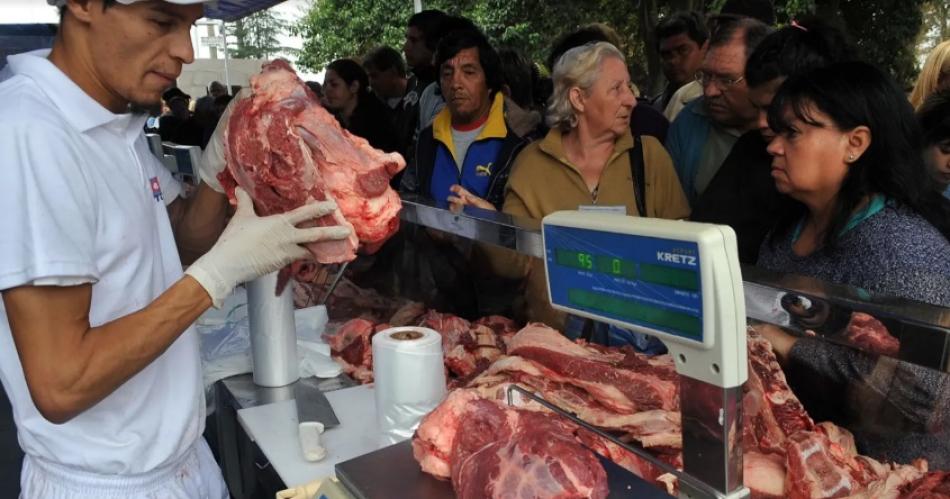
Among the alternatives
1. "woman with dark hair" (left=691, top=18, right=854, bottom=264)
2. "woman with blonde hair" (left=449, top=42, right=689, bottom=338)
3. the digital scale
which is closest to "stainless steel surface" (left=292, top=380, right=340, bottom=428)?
the digital scale

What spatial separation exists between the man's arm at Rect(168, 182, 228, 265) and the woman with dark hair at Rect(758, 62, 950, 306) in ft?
5.60

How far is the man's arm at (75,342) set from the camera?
4.45ft

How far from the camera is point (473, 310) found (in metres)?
2.67

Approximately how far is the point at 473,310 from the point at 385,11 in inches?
1219

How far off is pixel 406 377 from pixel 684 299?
0.94 m

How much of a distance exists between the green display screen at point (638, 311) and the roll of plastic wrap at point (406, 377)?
693mm

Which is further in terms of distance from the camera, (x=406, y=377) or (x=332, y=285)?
(x=332, y=285)

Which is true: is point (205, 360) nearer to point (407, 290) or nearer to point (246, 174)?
point (407, 290)

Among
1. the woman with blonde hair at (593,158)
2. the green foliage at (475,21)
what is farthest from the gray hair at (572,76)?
the green foliage at (475,21)

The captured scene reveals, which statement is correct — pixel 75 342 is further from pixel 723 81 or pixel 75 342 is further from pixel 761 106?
→ pixel 723 81

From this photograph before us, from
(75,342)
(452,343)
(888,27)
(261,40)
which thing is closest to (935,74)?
(452,343)

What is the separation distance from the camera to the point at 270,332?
2.30 metres

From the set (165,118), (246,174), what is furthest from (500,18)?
(246,174)

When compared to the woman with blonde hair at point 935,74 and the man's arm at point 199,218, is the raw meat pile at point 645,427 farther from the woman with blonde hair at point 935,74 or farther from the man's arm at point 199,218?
the woman with blonde hair at point 935,74
